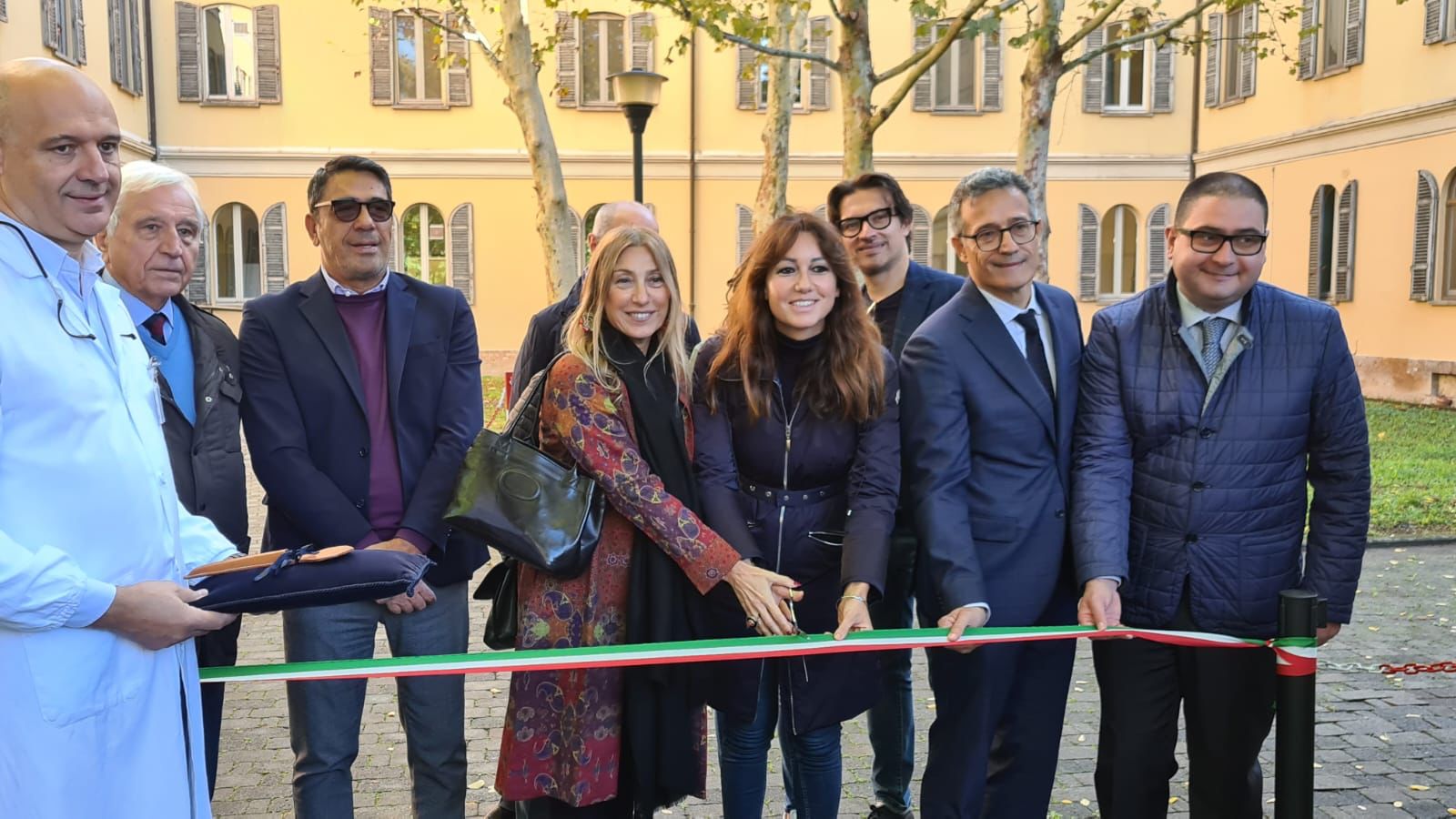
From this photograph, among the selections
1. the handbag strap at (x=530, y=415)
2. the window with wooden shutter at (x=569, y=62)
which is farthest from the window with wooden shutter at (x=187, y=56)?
the handbag strap at (x=530, y=415)

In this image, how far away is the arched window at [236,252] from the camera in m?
24.0

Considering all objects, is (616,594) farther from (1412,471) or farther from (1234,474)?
(1412,471)

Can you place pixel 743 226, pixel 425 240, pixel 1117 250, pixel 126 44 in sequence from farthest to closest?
pixel 1117 250, pixel 743 226, pixel 425 240, pixel 126 44

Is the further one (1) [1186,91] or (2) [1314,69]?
(1) [1186,91]

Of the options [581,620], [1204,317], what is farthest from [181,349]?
[1204,317]

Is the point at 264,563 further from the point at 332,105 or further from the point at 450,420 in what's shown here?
the point at 332,105

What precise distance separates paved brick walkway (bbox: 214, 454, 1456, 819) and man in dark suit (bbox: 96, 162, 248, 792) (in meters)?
1.50

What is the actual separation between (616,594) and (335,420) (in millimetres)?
1032

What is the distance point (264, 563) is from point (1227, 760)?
9.16 feet

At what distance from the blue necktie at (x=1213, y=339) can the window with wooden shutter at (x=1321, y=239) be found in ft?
68.1

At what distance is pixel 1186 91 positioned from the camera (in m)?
25.6

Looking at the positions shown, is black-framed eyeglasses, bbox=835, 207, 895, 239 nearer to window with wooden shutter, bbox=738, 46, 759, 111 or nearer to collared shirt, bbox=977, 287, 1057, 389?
collared shirt, bbox=977, 287, 1057, 389

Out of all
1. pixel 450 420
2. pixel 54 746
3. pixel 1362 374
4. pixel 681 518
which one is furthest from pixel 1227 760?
pixel 1362 374

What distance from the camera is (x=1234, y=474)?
3.35 m
